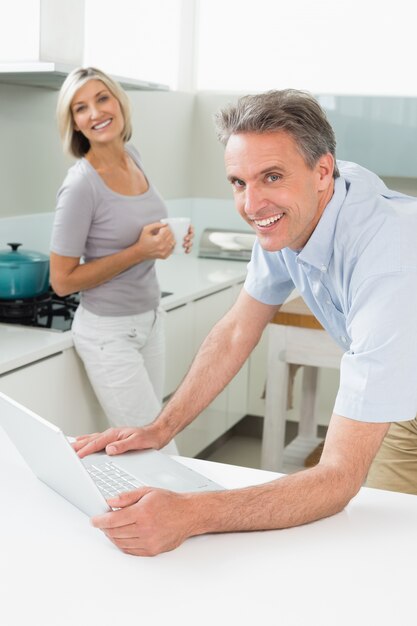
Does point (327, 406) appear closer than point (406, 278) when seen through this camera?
No

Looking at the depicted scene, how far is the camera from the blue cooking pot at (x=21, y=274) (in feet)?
8.60

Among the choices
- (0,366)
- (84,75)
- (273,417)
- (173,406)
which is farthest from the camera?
(273,417)

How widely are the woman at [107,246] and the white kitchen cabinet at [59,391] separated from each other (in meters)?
0.05

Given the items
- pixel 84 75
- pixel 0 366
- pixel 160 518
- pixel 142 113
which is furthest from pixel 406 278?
pixel 142 113

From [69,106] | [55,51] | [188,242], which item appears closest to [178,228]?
[188,242]

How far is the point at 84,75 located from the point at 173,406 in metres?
1.21

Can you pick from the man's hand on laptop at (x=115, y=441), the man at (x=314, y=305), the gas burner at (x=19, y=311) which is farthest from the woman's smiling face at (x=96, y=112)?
the man's hand on laptop at (x=115, y=441)

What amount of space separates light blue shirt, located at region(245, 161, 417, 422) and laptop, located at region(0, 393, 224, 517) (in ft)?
0.97

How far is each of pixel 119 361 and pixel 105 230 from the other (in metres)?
0.39

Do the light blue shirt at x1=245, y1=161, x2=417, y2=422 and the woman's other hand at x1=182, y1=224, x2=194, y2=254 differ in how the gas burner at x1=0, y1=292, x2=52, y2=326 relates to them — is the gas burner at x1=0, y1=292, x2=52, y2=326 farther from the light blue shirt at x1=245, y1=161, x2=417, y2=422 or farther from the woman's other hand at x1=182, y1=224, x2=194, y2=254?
the light blue shirt at x1=245, y1=161, x2=417, y2=422

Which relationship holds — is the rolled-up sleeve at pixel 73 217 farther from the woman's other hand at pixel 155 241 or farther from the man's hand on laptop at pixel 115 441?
the man's hand on laptop at pixel 115 441

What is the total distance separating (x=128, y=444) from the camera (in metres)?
1.51

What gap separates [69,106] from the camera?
249 cm

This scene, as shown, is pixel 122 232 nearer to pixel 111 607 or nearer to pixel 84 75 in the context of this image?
pixel 84 75
